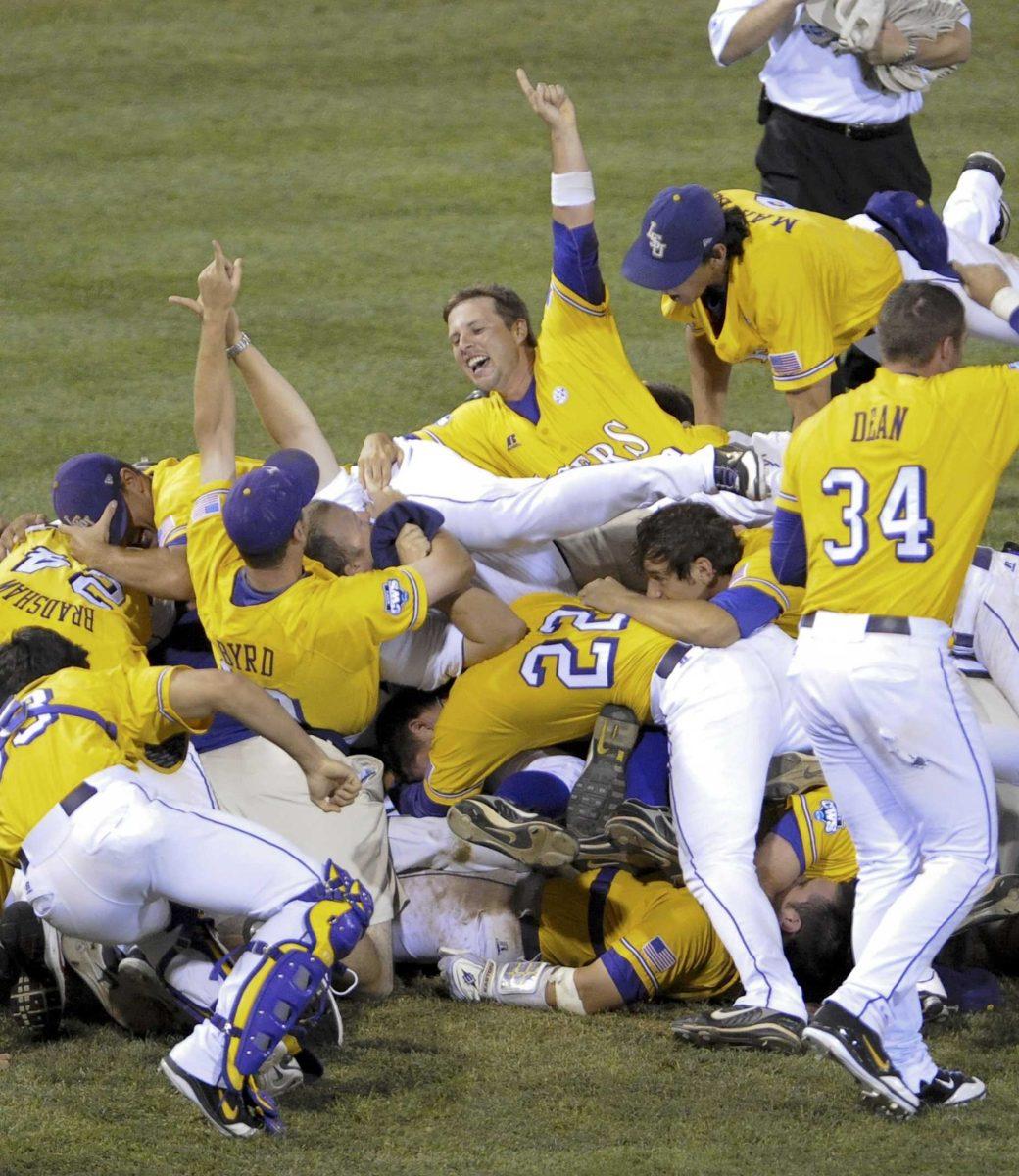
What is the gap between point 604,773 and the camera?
4781 millimetres

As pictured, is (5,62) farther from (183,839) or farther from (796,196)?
(183,839)

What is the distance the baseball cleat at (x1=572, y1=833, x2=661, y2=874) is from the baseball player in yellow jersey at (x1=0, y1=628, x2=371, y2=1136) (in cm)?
70

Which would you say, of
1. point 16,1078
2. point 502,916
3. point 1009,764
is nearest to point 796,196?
point 1009,764

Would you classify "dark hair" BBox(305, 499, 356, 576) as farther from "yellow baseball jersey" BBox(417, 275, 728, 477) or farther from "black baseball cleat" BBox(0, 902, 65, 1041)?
"black baseball cleat" BBox(0, 902, 65, 1041)

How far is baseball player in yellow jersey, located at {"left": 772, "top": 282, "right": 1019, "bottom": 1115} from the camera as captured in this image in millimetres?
3859

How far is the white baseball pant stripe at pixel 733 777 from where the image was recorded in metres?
4.26

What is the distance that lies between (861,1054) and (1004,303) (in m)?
2.39

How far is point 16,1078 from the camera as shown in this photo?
4215 mm

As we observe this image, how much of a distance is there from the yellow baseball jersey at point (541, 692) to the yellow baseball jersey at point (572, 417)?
0.82 m

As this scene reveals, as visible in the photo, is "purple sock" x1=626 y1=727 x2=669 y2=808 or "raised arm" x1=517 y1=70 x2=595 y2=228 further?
"raised arm" x1=517 y1=70 x2=595 y2=228

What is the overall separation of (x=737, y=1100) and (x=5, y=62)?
35.8 feet

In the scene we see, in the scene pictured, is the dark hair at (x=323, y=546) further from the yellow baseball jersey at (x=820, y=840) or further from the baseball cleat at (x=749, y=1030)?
the baseball cleat at (x=749, y=1030)

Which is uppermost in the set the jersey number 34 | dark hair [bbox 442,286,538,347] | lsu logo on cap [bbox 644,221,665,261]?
lsu logo on cap [bbox 644,221,665,261]

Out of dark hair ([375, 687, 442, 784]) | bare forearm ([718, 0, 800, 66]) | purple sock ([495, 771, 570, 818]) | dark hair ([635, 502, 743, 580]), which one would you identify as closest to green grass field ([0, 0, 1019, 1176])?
purple sock ([495, 771, 570, 818])
